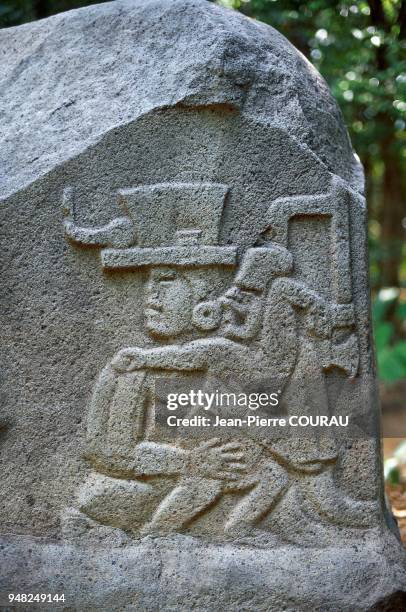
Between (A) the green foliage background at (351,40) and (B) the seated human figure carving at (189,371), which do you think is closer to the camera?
(B) the seated human figure carving at (189,371)

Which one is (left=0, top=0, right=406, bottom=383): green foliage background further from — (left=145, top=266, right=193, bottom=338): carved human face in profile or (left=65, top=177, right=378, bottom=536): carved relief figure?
(left=145, top=266, right=193, bottom=338): carved human face in profile

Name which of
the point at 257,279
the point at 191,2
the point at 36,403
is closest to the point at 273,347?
the point at 257,279

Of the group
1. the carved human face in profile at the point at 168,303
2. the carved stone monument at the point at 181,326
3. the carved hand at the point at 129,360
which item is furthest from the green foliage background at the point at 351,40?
the carved hand at the point at 129,360

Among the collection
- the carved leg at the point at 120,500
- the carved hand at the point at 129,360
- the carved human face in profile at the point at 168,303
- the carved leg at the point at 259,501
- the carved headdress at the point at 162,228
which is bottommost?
the carved leg at the point at 259,501

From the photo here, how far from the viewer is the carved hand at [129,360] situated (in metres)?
2.15

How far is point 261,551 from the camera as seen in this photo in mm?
2148

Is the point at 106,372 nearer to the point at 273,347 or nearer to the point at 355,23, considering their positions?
the point at 273,347

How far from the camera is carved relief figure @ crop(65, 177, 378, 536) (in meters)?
2.14

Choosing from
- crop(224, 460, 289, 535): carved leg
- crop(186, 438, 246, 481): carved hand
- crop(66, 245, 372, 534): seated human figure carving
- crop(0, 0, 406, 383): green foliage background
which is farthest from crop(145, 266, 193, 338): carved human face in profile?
crop(0, 0, 406, 383): green foliage background

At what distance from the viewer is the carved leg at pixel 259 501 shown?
2148 mm

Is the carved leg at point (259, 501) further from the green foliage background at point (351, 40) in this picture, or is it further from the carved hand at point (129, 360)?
the green foliage background at point (351, 40)

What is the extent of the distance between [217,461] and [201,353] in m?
0.31

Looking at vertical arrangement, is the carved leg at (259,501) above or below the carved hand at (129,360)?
below

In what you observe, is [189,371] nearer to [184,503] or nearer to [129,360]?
[129,360]
